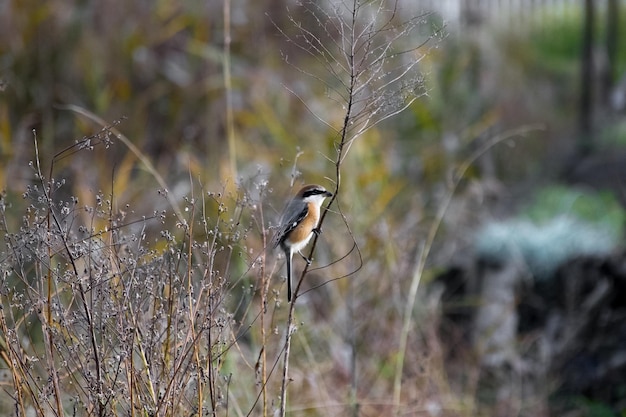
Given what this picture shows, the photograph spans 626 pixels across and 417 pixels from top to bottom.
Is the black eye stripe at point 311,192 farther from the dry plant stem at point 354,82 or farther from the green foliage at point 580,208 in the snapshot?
the green foliage at point 580,208

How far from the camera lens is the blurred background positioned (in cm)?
481

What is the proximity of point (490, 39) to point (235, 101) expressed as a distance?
3.45 m

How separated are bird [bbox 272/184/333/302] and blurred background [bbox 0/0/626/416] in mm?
312

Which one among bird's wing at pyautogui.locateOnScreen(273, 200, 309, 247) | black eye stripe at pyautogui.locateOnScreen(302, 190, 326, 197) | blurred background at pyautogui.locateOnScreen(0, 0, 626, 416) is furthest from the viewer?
blurred background at pyautogui.locateOnScreen(0, 0, 626, 416)

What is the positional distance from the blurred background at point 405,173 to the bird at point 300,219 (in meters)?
0.31

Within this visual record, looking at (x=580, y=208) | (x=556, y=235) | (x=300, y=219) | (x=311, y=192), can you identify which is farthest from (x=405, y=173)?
(x=300, y=219)

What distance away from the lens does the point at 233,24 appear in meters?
8.33

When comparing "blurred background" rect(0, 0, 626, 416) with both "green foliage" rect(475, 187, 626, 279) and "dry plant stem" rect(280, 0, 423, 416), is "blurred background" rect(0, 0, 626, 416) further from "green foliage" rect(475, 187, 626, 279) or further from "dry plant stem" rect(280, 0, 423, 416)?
"dry plant stem" rect(280, 0, 423, 416)

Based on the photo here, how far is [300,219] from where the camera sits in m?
3.07

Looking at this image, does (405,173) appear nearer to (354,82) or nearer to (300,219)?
(300,219)

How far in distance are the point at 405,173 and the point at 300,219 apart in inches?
146

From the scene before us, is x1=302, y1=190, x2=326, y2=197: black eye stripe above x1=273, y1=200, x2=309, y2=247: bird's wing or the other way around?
above

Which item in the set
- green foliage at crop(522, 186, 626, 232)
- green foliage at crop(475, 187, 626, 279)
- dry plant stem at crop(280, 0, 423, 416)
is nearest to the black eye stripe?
dry plant stem at crop(280, 0, 423, 416)

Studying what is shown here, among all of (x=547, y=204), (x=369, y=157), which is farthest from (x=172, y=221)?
(x=547, y=204)
